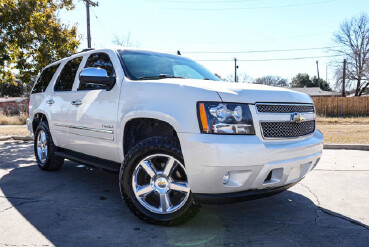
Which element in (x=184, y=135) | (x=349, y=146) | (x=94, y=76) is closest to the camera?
(x=184, y=135)

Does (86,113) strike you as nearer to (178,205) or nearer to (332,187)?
(178,205)

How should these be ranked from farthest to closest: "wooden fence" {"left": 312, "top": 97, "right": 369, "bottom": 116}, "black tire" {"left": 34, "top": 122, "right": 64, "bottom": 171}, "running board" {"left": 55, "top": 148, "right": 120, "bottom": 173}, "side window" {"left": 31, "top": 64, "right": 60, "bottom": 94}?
"wooden fence" {"left": 312, "top": 97, "right": 369, "bottom": 116}, "side window" {"left": 31, "top": 64, "right": 60, "bottom": 94}, "black tire" {"left": 34, "top": 122, "right": 64, "bottom": 171}, "running board" {"left": 55, "top": 148, "right": 120, "bottom": 173}

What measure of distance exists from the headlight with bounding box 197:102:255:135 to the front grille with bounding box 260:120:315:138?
0.17 meters

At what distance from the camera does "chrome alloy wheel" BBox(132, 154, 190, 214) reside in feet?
10.0

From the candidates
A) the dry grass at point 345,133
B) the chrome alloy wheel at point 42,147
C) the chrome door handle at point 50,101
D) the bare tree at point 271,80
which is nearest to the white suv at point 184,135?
the chrome door handle at point 50,101

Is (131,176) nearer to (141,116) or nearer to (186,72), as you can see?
(141,116)

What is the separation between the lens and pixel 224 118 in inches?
108

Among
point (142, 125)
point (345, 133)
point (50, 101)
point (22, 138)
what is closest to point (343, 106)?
point (345, 133)

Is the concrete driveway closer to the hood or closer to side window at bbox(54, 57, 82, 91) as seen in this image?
the hood

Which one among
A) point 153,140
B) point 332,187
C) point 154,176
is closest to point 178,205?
point 154,176

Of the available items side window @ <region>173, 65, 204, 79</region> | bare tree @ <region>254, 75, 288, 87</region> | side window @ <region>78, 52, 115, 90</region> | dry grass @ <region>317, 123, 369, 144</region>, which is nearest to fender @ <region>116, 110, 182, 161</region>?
side window @ <region>78, 52, 115, 90</region>

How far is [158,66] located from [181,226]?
6.54 feet

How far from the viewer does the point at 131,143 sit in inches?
140

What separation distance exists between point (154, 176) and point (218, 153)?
2.71 feet
